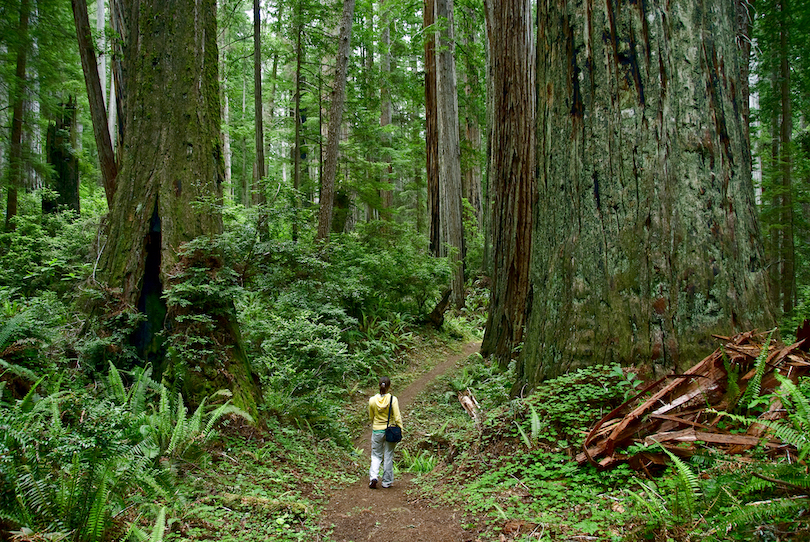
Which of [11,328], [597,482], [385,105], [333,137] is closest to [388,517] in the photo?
[597,482]

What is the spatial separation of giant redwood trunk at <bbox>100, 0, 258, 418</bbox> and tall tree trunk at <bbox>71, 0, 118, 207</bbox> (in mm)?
935

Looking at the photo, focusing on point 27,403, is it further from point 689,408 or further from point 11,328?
point 689,408

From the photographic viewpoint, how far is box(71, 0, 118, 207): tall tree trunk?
625cm

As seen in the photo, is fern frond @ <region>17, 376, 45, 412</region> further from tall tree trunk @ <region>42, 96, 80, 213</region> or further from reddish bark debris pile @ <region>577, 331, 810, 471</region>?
tall tree trunk @ <region>42, 96, 80, 213</region>

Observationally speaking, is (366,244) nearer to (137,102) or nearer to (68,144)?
(137,102)

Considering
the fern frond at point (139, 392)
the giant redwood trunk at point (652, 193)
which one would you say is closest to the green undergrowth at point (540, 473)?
the giant redwood trunk at point (652, 193)


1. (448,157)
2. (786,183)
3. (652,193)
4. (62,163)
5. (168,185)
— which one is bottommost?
(652,193)

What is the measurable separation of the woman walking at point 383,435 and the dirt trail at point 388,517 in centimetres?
15

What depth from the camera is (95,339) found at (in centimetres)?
486

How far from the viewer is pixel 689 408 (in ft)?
10.2

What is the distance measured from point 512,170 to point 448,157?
5.41 m

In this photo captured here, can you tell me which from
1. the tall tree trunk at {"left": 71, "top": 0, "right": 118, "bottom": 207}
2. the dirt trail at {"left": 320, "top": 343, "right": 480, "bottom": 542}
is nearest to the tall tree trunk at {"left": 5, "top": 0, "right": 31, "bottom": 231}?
the tall tree trunk at {"left": 71, "top": 0, "right": 118, "bottom": 207}

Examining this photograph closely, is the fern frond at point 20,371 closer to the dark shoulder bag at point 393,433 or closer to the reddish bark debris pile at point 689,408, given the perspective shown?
the dark shoulder bag at point 393,433

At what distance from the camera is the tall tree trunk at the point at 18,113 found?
9828 mm
